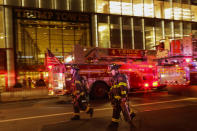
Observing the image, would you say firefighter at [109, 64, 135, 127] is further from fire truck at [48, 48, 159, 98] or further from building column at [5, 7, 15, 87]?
building column at [5, 7, 15, 87]

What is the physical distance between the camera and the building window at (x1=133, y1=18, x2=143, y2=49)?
29444 millimetres

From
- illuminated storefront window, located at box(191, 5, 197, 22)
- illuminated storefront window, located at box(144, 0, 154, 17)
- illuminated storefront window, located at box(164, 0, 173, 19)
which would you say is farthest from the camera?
illuminated storefront window, located at box(191, 5, 197, 22)

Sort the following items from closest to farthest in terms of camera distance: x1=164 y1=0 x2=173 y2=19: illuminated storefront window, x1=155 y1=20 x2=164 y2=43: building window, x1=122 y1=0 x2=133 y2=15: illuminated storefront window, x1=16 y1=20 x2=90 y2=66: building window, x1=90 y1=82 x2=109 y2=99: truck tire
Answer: x1=90 y1=82 x2=109 y2=99: truck tire < x1=16 y1=20 x2=90 y2=66: building window < x1=122 y1=0 x2=133 y2=15: illuminated storefront window < x1=155 y1=20 x2=164 y2=43: building window < x1=164 y1=0 x2=173 y2=19: illuminated storefront window

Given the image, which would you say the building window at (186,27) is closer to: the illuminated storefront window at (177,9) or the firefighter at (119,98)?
the illuminated storefront window at (177,9)

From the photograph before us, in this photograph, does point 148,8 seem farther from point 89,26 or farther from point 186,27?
point 89,26

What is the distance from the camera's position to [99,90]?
11672 millimetres

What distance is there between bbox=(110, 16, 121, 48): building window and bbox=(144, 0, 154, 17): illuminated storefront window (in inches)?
187

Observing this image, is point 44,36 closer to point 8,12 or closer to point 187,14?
point 8,12

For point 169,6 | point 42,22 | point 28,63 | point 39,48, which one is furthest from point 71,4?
point 169,6

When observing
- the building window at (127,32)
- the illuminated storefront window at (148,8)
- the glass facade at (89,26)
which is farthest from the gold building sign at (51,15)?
the illuminated storefront window at (148,8)

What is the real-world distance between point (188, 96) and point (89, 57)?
586 centimetres

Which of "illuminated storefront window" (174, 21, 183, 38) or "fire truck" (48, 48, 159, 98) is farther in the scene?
"illuminated storefront window" (174, 21, 183, 38)

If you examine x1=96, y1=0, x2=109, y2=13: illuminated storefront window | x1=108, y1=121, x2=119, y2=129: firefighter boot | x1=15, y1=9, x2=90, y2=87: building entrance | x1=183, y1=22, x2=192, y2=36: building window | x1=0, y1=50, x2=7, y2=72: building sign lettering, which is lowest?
x1=108, y1=121, x2=119, y2=129: firefighter boot

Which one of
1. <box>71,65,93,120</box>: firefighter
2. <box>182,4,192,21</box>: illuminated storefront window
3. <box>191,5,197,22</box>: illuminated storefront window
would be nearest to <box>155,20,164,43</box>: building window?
<box>182,4,192,21</box>: illuminated storefront window
